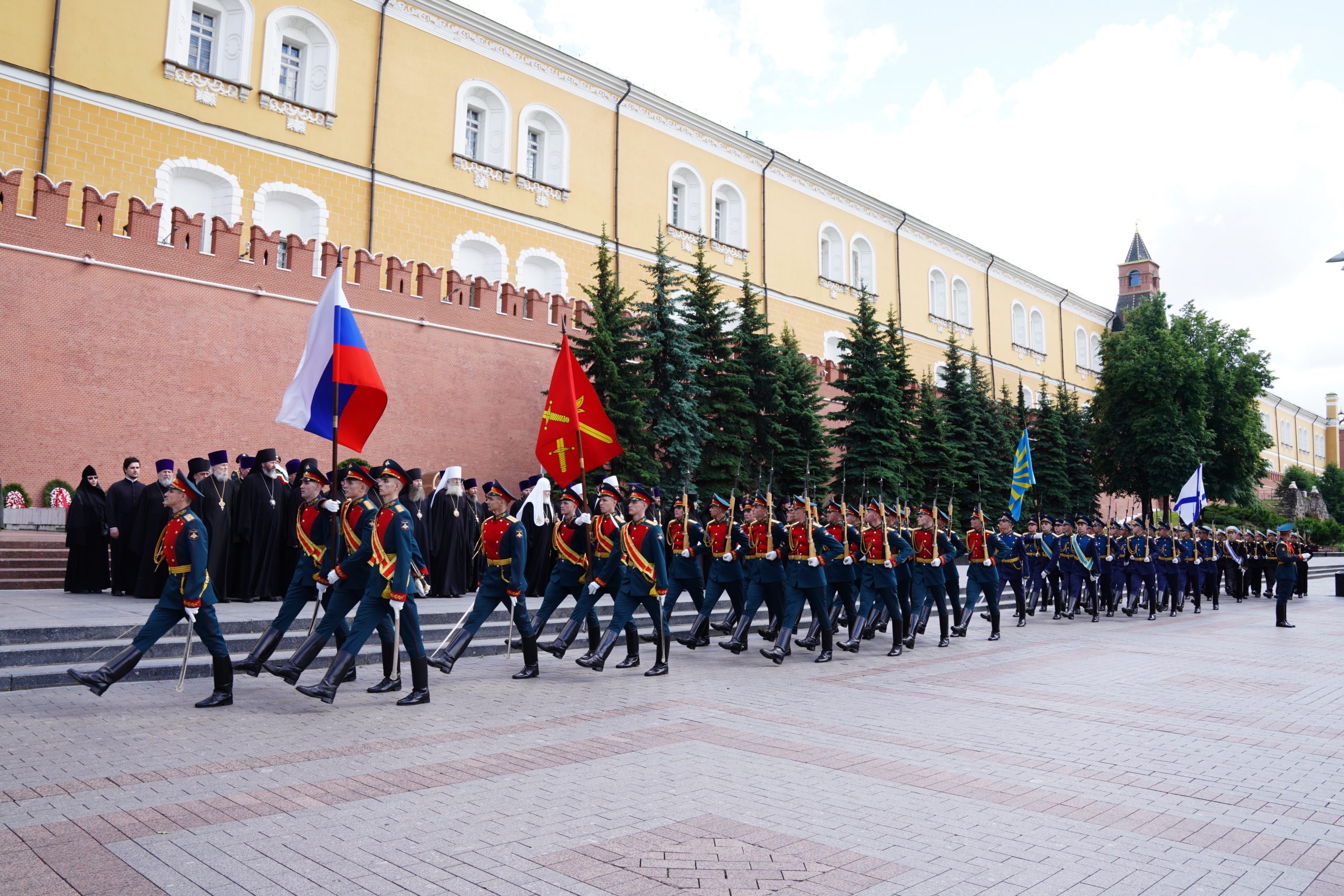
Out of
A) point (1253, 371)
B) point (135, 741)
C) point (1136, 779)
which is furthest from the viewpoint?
point (1253, 371)

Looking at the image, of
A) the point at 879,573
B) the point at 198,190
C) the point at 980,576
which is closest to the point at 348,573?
the point at 879,573

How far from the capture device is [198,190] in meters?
20.3

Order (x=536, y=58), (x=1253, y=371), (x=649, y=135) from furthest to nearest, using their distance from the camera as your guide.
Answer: (x=1253, y=371) → (x=649, y=135) → (x=536, y=58)

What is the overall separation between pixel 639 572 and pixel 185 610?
400 centimetres

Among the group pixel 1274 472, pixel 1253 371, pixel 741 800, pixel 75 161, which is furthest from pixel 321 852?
pixel 1274 472

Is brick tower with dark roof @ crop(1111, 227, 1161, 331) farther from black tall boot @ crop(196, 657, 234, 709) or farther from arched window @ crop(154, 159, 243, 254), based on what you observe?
black tall boot @ crop(196, 657, 234, 709)

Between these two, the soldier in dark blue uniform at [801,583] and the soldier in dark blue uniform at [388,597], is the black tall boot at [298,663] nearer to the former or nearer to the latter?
the soldier in dark blue uniform at [388,597]

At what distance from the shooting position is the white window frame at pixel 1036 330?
165ft

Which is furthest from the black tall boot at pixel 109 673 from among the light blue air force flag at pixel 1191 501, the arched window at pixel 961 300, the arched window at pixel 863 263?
the arched window at pixel 961 300

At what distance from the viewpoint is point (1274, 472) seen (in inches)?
2800

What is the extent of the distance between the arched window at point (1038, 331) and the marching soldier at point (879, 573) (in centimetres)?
4235

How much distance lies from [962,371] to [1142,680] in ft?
80.3

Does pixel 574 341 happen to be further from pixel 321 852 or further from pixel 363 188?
pixel 321 852

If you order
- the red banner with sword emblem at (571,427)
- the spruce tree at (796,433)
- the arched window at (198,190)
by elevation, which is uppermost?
the arched window at (198,190)
